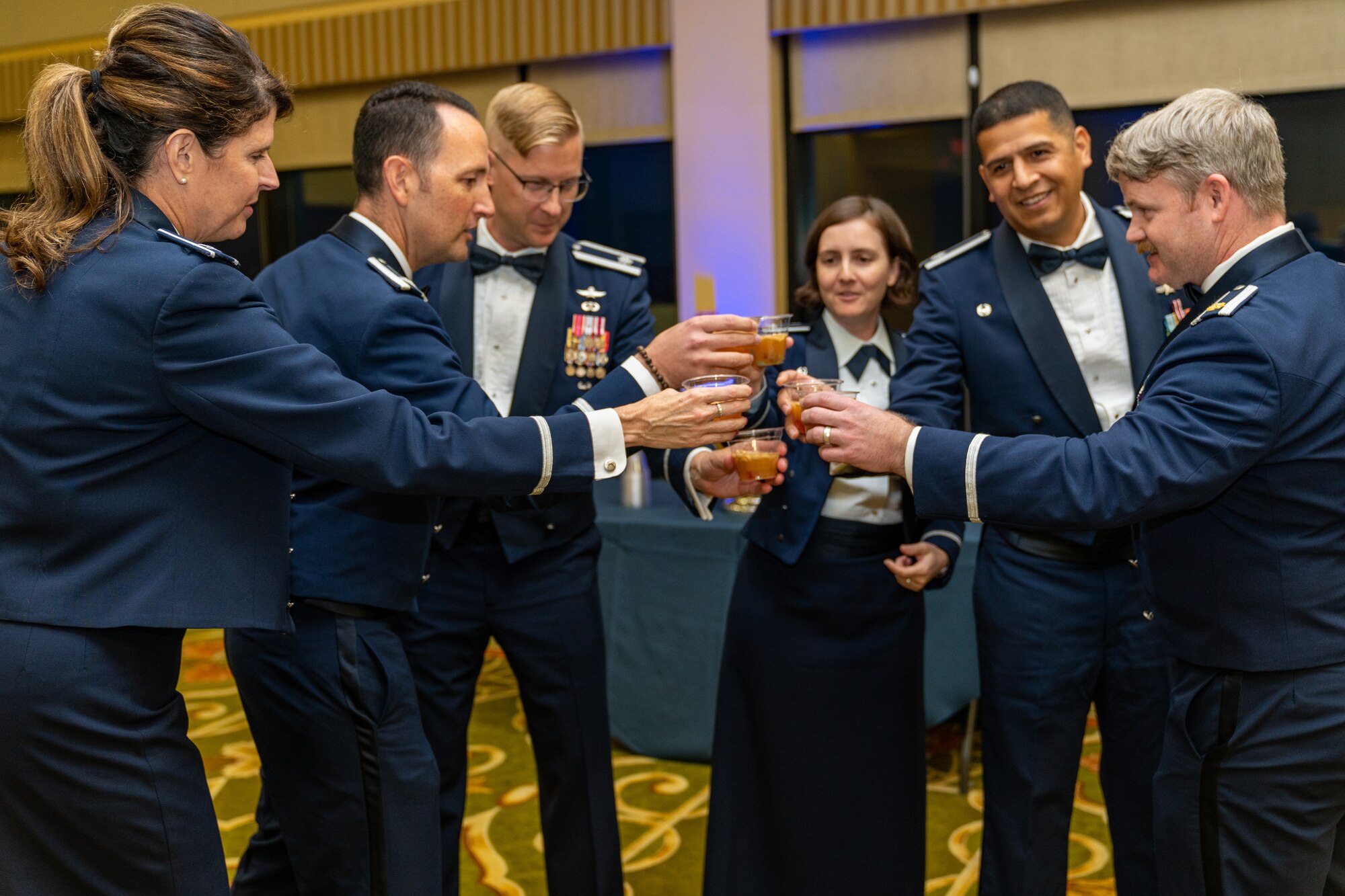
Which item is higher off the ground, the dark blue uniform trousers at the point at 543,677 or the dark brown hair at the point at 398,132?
the dark brown hair at the point at 398,132

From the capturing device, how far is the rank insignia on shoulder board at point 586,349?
2537 mm

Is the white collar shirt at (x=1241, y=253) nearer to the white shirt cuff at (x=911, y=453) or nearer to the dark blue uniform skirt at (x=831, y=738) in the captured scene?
the white shirt cuff at (x=911, y=453)

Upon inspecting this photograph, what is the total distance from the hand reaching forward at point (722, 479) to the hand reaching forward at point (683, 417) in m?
0.41

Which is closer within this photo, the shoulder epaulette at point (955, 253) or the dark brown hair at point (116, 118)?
the dark brown hair at point (116, 118)

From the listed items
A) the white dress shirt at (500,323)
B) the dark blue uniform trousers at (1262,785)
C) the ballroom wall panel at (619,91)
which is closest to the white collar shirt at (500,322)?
the white dress shirt at (500,323)

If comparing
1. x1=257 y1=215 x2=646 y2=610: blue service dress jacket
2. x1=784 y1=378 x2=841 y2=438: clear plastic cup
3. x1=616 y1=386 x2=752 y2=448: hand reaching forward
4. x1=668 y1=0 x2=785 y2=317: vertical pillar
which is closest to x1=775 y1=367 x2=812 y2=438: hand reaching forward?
x1=784 y1=378 x2=841 y2=438: clear plastic cup

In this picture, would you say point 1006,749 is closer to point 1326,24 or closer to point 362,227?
point 362,227

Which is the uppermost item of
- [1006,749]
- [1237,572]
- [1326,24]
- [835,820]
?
[1326,24]

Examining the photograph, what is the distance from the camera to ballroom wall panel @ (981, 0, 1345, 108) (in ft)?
15.1

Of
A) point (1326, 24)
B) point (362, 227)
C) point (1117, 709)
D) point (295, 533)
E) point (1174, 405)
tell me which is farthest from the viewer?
point (1326, 24)

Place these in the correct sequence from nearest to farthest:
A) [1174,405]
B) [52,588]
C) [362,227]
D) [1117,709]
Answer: [52,588], [1174,405], [362,227], [1117,709]

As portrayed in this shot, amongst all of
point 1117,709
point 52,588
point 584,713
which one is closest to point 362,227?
point 52,588

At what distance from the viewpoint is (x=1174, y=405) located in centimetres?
166

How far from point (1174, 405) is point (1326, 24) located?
3857 mm
